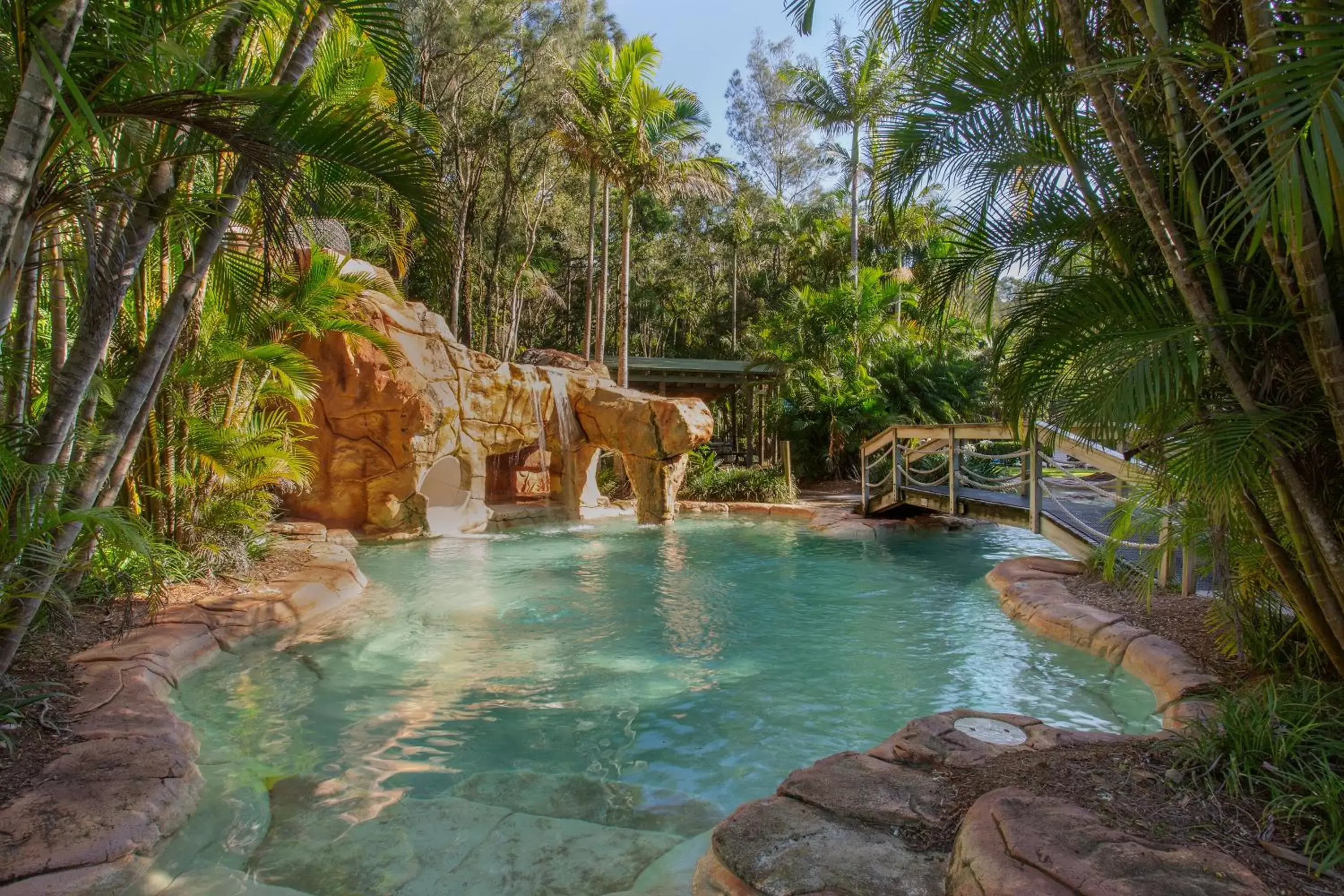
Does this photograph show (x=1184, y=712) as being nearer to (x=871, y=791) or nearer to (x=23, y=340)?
(x=871, y=791)

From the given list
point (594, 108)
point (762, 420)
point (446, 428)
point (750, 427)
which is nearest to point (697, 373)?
point (750, 427)

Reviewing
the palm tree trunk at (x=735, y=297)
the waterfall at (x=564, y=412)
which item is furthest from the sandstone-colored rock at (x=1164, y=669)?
the palm tree trunk at (x=735, y=297)

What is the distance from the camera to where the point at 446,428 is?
41.7 ft

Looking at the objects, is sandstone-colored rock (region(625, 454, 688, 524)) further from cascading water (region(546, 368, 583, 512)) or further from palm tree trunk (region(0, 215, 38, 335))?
palm tree trunk (region(0, 215, 38, 335))

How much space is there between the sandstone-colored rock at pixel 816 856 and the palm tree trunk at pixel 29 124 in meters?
3.02

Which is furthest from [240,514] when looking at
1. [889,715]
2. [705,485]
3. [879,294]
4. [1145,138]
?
[879,294]

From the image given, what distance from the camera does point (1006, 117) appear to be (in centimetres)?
364

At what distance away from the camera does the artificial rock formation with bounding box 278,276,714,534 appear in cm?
1191

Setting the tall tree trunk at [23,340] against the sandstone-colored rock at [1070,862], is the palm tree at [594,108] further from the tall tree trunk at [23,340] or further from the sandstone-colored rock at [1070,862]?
the sandstone-colored rock at [1070,862]

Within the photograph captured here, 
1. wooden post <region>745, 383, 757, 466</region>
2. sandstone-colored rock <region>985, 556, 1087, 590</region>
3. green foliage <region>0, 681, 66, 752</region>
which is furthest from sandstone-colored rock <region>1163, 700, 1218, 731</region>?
wooden post <region>745, 383, 757, 466</region>

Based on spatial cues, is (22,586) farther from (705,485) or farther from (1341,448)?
(705,485)

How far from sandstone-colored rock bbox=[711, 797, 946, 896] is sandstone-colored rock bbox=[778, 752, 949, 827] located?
0.19ft

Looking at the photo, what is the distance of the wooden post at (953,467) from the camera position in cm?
1001

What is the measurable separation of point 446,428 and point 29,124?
409 inches
